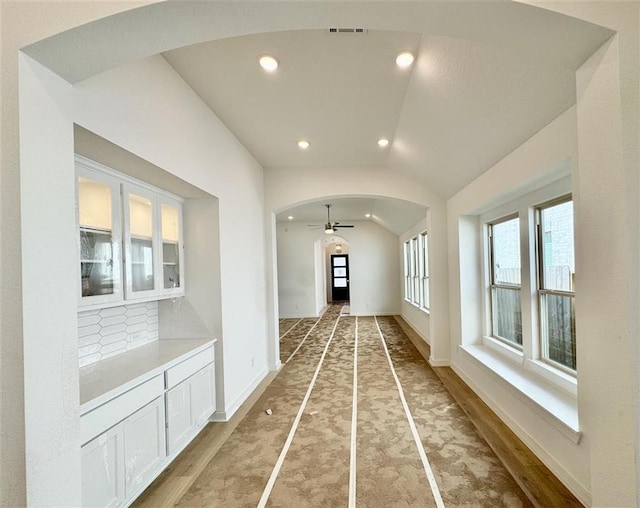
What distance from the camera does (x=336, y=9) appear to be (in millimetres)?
1272

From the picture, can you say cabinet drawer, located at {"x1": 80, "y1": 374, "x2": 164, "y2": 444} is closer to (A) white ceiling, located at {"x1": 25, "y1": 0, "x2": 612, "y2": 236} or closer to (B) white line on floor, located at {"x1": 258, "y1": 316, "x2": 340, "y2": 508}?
(B) white line on floor, located at {"x1": 258, "y1": 316, "x2": 340, "y2": 508}

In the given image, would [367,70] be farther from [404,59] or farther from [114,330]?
[114,330]

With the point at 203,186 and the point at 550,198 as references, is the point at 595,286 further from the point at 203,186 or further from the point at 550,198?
the point at 203,186

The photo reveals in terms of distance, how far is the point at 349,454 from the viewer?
2.64 metres

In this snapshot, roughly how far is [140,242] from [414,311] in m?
6.55

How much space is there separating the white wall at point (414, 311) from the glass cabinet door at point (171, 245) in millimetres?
4447

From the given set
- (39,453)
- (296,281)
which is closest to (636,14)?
(39,453)

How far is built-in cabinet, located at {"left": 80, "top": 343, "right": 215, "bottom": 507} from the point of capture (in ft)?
5.82

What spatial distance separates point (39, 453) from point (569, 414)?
2984mm

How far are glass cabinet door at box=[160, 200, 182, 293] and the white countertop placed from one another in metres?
0.53

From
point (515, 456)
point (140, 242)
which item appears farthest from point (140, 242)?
point (515, 456)

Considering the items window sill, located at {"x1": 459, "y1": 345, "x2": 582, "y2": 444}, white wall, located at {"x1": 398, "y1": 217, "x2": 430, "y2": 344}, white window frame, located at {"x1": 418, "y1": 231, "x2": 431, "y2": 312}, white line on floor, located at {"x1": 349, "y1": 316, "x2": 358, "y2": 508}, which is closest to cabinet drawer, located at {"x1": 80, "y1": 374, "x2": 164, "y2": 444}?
white line on floor, located at {"x1": 349, "y1": 316, "x2": 358, "y2": 508}

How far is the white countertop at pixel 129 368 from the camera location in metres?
1.85

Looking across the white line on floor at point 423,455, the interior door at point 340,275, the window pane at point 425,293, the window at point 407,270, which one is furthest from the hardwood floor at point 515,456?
the interior door at point 340,275
